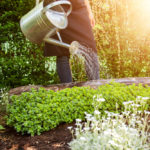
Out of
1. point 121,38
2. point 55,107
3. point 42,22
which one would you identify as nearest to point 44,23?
point 42,22

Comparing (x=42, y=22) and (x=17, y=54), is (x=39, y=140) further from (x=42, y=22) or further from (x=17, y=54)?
(x=17, y=54)

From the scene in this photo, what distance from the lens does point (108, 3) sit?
4703 millimetres

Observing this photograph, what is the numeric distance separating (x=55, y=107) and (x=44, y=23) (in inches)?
36.5

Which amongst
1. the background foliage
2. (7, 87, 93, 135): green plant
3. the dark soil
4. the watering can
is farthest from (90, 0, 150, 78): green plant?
the dark soil

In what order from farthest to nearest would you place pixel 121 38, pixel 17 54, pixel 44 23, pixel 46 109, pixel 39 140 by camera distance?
pixel 121 38, pixel 17 54, pixel 44 23, pixel 46 109, pixel 39 140

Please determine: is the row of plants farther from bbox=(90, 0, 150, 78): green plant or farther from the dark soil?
bbox=(90, 0, 150, 78): green plant

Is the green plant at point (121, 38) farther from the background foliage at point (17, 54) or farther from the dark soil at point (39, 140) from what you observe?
the dark soil at point (39, 140)

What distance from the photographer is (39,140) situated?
2.15m

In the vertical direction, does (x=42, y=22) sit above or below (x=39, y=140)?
above

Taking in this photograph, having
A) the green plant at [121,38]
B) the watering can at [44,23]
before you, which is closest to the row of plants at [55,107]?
the watering can at [44,23]

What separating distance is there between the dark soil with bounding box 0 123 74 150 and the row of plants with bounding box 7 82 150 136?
0.19ft

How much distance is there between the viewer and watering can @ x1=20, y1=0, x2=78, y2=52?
2.66 m

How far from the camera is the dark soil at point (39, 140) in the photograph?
2027 millimetres

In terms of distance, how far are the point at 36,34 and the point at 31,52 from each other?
1766 millimetres
